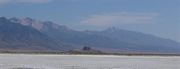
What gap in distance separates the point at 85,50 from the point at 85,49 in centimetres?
264

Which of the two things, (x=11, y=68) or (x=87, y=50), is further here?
(x=87, y=50)

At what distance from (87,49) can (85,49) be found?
5.84ft

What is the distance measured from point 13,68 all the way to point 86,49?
142268 mm

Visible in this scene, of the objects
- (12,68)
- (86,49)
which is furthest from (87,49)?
(12,68)

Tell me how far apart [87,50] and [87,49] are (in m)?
2.76

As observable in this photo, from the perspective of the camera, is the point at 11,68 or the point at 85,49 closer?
the point at 11,68

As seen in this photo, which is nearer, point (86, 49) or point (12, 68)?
point (12, 68)

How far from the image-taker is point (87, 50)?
18025 cm

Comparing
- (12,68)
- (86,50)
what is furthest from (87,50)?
(12,68)

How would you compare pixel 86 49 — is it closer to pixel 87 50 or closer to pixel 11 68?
pixel 87 50

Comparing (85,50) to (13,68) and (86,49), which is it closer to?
(86,49)

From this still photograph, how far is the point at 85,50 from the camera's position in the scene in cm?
17875

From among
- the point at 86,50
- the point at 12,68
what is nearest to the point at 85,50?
the point at 86,50

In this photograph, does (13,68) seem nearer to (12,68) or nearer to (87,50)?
(12,68)
